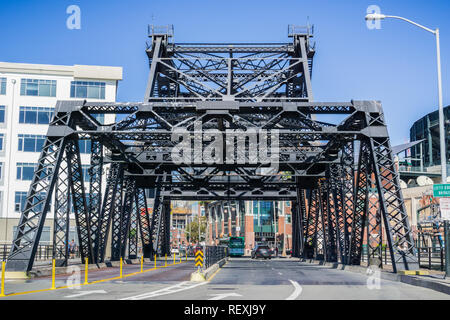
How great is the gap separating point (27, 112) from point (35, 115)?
90cm

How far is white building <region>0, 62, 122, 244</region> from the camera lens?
5900cm

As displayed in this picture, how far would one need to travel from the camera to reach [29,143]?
6006 cm

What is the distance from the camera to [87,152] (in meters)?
61.9

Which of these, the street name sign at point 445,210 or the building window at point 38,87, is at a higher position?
the building window at point 38,87

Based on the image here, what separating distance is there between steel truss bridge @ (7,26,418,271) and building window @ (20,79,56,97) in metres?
22.6

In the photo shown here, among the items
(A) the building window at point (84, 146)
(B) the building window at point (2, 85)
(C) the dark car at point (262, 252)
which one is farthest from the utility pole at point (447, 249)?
(B) the building window at point (2, 85)

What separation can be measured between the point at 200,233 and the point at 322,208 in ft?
306

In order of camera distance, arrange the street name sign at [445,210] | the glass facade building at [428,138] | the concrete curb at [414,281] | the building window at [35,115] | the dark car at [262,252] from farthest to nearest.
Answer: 1. the glass facade building at [428,138]
2. the dark car at [262,252]
3. the building window at [35,115]
4. the street name sign at [445,210]
5. the concrete curb at [414,281]

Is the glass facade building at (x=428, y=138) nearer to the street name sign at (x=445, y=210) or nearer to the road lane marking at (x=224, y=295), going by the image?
the street name sign at (x=445, y=210)

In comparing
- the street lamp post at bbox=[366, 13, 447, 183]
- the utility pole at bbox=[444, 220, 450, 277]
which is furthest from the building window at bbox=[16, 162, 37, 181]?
the utility pole at bbox=[444, 220, 450, 277]

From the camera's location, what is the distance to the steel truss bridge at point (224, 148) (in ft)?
85.1

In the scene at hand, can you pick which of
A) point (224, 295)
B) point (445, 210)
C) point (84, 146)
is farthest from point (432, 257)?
point (84, 146)

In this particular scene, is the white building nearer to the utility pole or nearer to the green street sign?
the green street sign

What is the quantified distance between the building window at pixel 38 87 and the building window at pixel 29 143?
4.83 m
